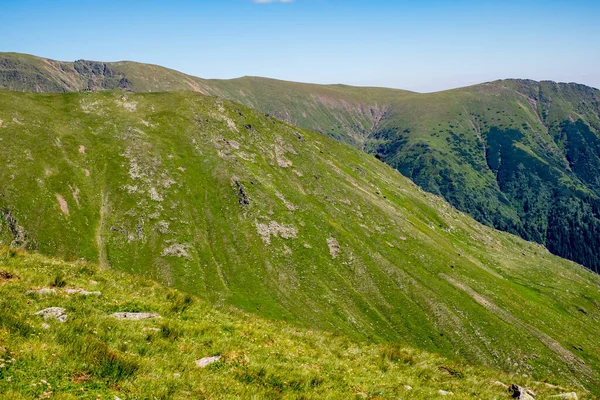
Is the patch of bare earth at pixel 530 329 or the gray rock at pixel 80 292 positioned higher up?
the gray rock at pixel 80 292

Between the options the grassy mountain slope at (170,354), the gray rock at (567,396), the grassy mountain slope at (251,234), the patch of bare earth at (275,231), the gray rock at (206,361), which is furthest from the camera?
the patch of bare earth at (275,231)

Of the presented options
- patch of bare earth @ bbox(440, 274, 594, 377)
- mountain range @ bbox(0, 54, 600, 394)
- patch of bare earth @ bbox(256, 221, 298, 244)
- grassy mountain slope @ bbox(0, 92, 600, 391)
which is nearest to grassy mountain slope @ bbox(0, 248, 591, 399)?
mountain range @ bbox(0, 54, 600, 394)

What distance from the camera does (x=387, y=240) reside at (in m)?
143

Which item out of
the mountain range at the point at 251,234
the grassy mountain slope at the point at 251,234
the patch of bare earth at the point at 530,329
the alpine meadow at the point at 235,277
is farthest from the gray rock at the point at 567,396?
the patch of bare earth at the point at 530,329

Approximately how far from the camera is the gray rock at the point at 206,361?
15334 mm

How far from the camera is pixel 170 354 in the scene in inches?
601

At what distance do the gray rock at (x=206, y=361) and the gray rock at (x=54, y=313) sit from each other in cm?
617

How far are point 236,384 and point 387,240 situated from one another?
440 ft

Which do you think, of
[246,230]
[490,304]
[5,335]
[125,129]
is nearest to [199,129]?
[125,129]

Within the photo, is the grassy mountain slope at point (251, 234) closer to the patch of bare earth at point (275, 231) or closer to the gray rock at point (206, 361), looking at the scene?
the patch of bare earth at point (275, 231)

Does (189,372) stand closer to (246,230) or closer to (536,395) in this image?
(536,395)

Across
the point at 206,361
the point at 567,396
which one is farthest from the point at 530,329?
the point at 206,361

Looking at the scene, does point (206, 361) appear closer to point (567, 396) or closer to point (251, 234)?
point (567, 396)

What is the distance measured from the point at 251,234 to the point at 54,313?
107472 millimetres
